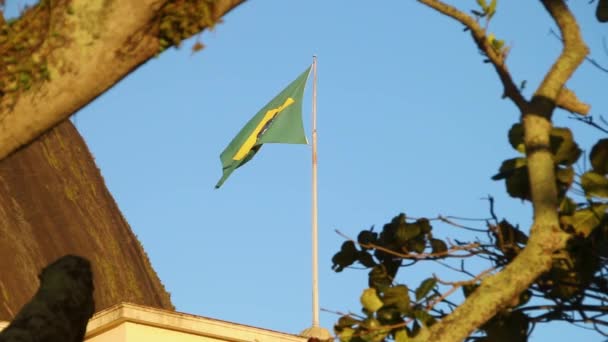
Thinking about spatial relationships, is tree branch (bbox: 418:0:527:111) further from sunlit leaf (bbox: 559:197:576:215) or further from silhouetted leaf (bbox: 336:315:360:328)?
silhouetted leaf (bbox: 336:315:360:328)

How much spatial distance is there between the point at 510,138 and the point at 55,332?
9.56 feet

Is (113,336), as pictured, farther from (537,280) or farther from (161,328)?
(537,280)

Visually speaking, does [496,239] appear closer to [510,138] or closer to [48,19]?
[510,138]

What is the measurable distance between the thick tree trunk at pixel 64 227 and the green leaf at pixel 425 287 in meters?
30.1

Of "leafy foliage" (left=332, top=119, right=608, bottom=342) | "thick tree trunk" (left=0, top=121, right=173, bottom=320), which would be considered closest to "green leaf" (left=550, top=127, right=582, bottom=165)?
"leafy foliage" (left=332, top=119, right=608, bottom=342)

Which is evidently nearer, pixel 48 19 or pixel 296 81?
pixel 48 19

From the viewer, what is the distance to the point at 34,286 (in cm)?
3775

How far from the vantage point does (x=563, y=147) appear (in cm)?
674

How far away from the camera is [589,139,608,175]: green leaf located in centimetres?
685

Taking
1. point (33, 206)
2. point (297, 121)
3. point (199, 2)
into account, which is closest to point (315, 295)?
point (297, 121)

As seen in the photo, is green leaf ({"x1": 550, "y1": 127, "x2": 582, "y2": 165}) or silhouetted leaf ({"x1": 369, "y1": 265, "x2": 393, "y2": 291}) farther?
silhouetted leaf ({"x1": 369, "y1": 265, "x2": 393, "y2": 291})

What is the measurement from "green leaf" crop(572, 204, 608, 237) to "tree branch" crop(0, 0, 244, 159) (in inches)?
104

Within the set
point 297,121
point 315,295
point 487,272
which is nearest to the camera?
point 487,272

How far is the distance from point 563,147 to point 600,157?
0.28 m
